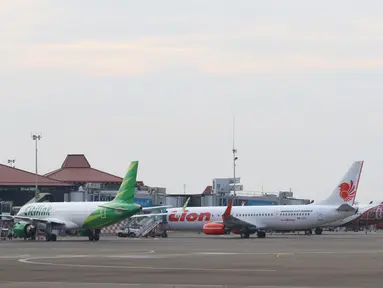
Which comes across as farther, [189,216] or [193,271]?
[189,216]

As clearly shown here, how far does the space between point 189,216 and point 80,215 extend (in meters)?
21.2

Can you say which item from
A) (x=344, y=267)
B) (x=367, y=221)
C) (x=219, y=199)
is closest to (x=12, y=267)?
(x=344, y=267)

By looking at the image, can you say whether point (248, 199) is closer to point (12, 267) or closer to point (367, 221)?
point (367, 221)

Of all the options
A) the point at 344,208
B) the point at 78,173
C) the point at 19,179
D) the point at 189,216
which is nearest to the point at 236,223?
the point at 189,216

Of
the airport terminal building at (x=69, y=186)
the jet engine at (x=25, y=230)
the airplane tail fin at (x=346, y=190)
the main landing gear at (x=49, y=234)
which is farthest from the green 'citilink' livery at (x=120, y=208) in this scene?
the airport terminal building at (x=69, y=186)

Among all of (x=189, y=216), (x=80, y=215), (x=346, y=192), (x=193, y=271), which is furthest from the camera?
(x=189, y=216)

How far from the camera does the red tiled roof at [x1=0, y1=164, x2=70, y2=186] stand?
138250 millimetres

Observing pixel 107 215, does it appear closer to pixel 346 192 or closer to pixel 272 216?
pixel 272 216

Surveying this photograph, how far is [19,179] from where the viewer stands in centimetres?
13950

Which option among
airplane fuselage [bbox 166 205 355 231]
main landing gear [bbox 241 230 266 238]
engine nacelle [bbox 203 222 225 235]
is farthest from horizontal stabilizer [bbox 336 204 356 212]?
A: engine nacelle [bbox 203 222 225 235]

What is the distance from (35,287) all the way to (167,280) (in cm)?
486

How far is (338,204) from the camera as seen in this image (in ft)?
309

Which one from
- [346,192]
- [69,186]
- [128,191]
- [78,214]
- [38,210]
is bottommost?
[78,214]

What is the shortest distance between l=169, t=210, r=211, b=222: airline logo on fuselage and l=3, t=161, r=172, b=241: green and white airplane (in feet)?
57.2
